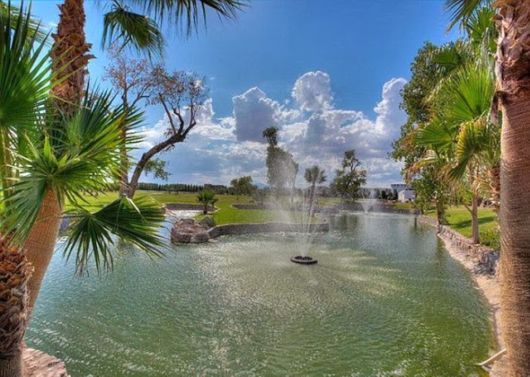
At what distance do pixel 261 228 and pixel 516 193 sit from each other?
19.2m

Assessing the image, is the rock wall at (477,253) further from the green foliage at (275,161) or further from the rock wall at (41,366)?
the green foliage at (275,161)

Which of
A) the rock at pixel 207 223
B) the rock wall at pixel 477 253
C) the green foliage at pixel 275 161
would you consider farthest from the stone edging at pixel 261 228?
the green foliage at pixel 275 161

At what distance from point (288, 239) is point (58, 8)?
1582 cm

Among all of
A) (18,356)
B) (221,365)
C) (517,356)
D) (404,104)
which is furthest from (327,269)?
(404,104)

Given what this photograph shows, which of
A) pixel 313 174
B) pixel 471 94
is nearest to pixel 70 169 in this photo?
pixel 471 94

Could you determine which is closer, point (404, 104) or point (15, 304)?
point (15, 304)

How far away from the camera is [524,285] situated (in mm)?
2736

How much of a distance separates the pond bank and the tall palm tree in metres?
2.22

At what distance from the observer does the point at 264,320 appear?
6.96 meters

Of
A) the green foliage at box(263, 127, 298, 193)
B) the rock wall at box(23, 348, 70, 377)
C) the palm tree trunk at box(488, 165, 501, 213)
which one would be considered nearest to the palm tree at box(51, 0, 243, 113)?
the rock wall at box(23, 348, 70, 377)

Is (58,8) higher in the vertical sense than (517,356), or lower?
higher

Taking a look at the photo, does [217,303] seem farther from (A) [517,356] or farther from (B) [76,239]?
(A) [517,356]

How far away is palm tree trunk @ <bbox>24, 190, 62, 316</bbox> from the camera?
3418 millimetres

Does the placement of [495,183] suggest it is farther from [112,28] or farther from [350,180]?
[350,180]
